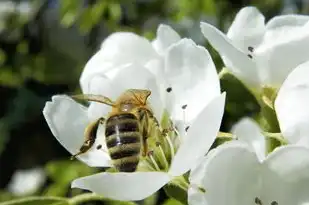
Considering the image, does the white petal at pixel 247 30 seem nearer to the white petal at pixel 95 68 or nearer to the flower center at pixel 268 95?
the flower center at pixel 268 95

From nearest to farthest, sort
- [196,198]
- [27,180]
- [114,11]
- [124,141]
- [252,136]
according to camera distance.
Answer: [196,198] → [124,141] → [252,136] → [114,11] → [27,180]

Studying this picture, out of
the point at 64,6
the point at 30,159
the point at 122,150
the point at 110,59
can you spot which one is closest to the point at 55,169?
the point at 64,6

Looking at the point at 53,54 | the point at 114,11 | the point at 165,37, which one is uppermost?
the point at 165,37

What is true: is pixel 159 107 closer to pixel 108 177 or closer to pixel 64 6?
pixel 108 177

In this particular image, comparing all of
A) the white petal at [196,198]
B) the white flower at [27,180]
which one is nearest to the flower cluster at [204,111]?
the white petal at [196,198]

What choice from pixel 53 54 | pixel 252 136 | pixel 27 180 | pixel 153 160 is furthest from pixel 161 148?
pixel 53 54

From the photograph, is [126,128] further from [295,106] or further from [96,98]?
[295,106]

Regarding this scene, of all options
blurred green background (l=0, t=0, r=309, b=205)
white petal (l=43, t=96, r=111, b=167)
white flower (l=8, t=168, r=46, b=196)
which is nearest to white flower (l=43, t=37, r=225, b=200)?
white petal (l=43, t=96, r=111, b=167)
